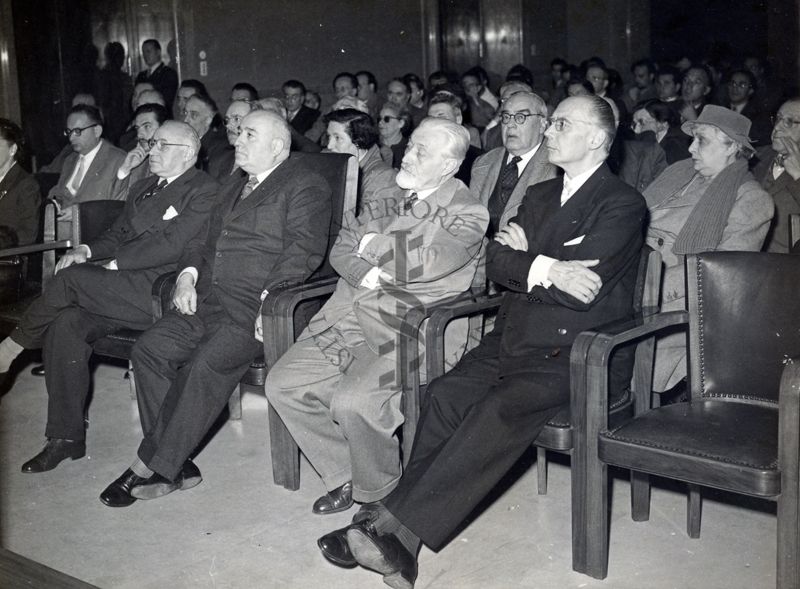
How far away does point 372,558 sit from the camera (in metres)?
2.31

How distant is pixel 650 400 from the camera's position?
2.71 m

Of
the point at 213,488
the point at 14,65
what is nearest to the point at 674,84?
the point at 14,65

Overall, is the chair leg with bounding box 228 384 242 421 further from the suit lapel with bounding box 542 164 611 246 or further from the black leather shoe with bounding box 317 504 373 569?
the suit lapel with bounding box 542 164 611 246

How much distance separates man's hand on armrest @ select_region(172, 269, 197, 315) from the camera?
125 inches

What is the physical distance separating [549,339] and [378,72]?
8508 millimetres

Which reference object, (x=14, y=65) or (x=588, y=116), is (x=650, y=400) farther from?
(x=14, y=65)

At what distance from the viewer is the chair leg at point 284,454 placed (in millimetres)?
3027

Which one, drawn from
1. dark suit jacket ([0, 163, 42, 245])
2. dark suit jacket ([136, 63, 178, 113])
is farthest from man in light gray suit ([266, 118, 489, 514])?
dark suit jacket ([136, 63, 178, 113])

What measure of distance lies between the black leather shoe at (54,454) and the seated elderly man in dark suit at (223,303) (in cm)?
38

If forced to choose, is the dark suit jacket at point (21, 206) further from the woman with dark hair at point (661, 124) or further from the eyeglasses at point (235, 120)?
the woman with dark hair at point (661, 124)

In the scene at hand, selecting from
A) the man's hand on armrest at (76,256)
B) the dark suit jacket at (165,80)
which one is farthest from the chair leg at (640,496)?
the dark suit jacket at (165,80)

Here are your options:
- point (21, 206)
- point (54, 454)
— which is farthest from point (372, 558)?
point (21, 206)

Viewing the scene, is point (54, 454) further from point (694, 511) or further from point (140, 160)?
point (694, 511)

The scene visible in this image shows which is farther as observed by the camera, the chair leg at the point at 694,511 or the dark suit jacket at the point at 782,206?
the dark suit jacket at the point at 782,206
